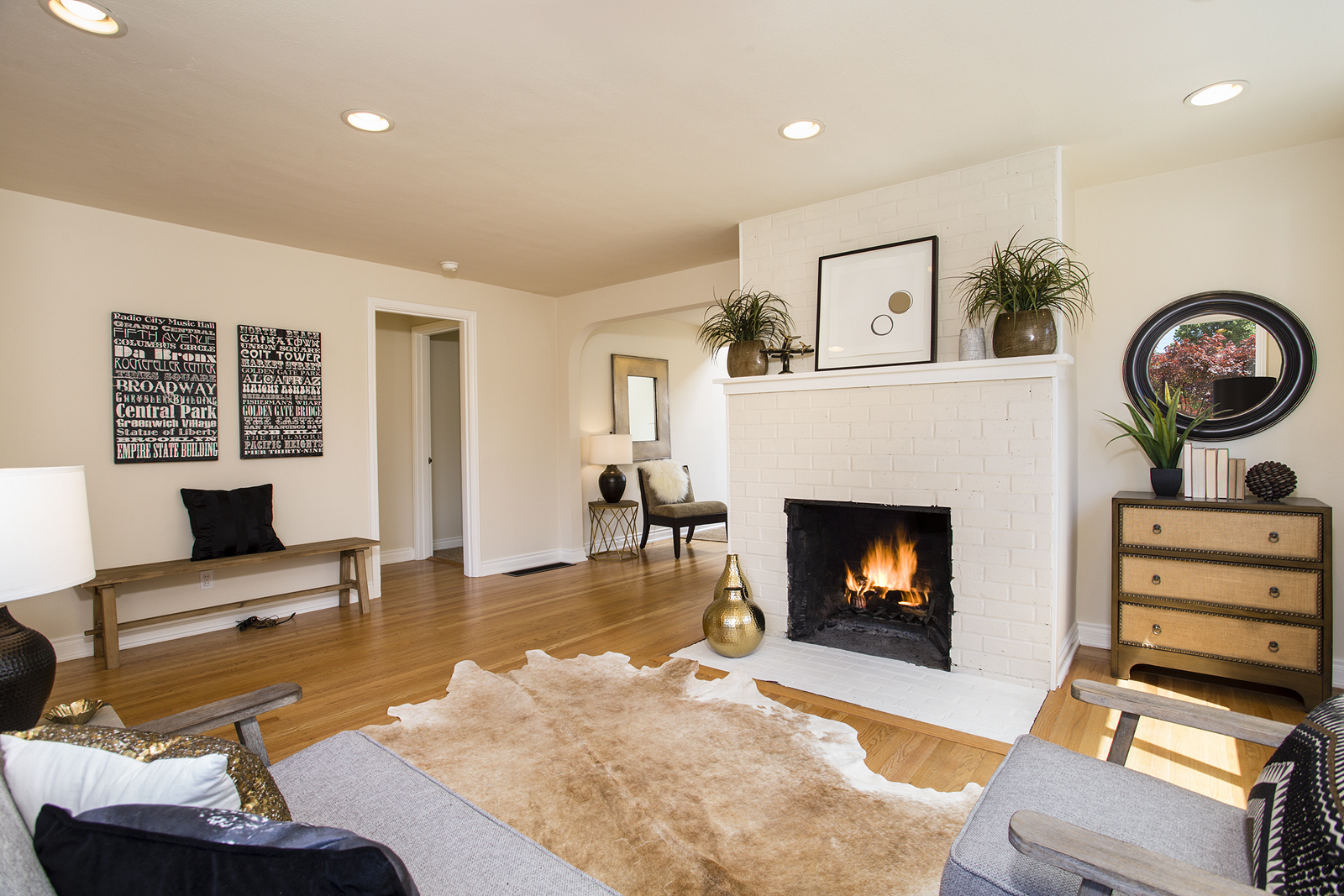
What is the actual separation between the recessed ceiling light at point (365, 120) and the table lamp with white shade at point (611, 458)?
373 cm

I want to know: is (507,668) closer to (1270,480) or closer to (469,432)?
(469,432)

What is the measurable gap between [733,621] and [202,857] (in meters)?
2.79

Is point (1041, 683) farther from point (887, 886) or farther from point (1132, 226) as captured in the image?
point (1132, 226)

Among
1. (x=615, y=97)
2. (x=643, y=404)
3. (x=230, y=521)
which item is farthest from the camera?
(x=643, y=404)

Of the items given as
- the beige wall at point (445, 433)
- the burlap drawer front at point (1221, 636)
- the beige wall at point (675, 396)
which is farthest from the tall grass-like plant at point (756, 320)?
the beige wall at point (445, 433)

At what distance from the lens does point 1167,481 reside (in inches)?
122

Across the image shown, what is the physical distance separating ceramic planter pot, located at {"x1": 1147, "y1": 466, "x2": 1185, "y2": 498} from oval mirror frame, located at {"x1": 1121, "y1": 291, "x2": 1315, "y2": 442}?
36cm

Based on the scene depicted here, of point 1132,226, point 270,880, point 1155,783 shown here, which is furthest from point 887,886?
point 1132,226

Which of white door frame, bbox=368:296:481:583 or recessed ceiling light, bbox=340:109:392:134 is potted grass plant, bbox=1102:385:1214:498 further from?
white door frame, bbox=368:296:481:583

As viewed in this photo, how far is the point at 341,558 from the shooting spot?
462 cm

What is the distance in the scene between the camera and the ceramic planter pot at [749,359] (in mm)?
3744

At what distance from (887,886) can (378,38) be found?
111 inches

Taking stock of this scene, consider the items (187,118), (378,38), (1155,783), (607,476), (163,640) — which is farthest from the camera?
(607,476)

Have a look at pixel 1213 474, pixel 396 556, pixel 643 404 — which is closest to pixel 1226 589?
pixel 1213 474
